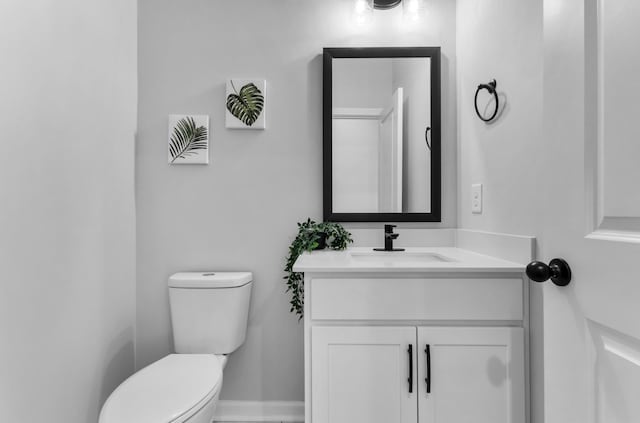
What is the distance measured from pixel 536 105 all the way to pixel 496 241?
20.0 inches

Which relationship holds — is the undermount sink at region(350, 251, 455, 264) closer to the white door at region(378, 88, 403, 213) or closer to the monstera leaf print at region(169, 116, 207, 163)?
the white door at region(378, 88, 403, 213)

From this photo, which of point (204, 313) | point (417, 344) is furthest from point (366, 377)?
point (204, 313)

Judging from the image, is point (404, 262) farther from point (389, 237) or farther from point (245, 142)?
point (245, 142)

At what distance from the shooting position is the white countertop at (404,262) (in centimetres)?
117

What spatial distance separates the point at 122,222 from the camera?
160 centimetres

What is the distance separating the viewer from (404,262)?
1.43 meters

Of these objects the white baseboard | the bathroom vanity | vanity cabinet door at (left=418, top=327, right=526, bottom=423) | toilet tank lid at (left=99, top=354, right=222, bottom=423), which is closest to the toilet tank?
toilet tank lid at (left=99, top=354, right=222, bottom=423)

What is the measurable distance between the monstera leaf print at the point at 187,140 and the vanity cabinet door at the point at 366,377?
1.10 metres

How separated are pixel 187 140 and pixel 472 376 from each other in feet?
5.15

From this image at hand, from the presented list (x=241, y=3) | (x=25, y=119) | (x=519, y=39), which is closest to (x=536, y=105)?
(x=519, y=39)

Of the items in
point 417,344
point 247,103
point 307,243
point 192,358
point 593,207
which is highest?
point 247,103

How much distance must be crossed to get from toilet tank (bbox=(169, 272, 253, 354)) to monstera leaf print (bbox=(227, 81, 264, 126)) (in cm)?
78

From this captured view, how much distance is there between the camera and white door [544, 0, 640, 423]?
0.56m

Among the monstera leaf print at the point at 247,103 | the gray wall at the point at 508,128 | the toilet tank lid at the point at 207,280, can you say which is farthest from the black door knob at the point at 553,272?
the monstera leaf print at the point at 247,103
